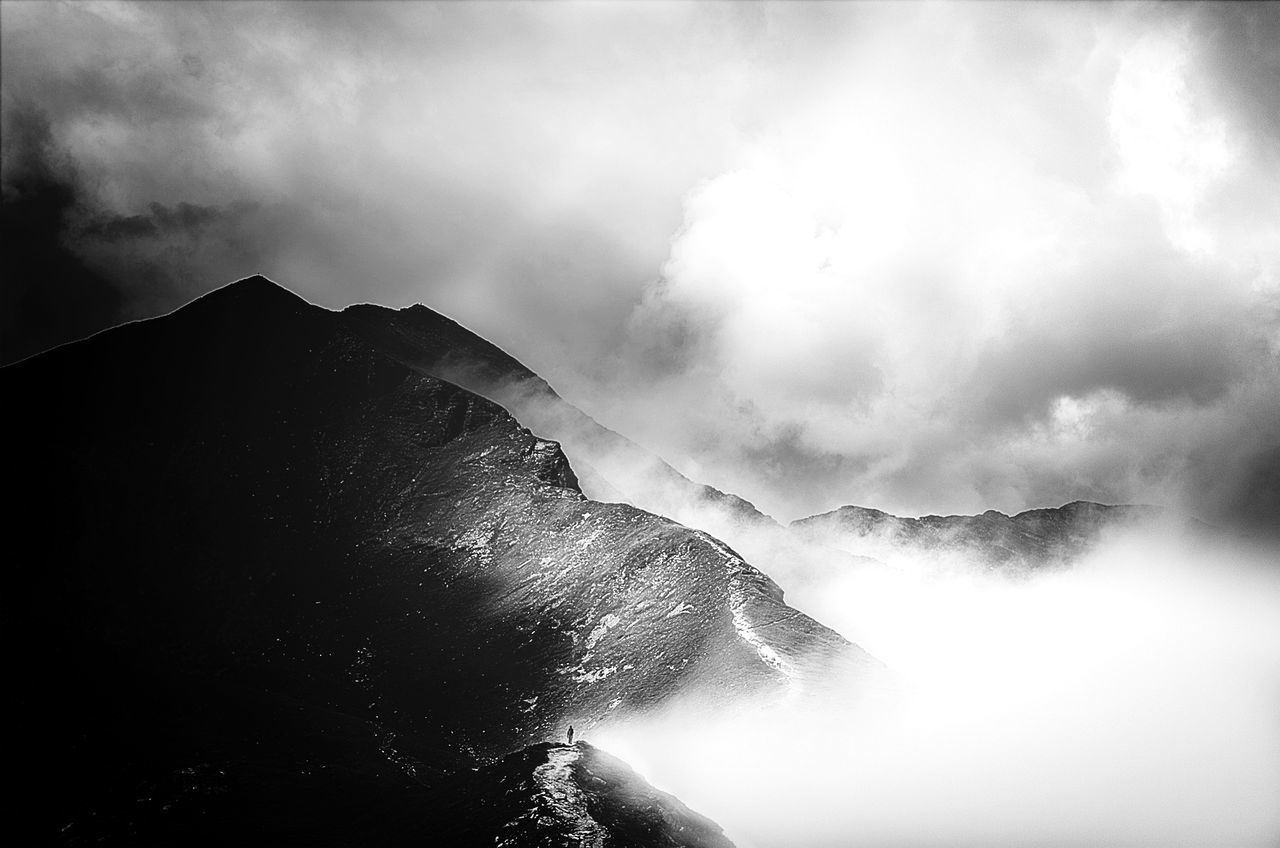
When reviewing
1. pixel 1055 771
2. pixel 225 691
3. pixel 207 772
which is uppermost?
pixel 1055 771

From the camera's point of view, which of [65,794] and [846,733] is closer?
[65,794]

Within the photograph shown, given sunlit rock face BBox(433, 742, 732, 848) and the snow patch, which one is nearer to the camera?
the snow patch

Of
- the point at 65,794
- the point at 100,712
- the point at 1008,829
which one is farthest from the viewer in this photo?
the point at 100,712

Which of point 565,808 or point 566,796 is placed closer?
point 565,808

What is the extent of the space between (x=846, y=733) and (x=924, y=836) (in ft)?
97.9

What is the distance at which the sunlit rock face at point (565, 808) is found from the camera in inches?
4688

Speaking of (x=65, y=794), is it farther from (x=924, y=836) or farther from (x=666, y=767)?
(x=924, y=836)

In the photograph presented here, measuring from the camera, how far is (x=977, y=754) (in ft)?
622

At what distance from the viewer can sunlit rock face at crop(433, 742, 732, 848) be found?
391ft

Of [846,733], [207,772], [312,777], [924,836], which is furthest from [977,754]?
[207,772]

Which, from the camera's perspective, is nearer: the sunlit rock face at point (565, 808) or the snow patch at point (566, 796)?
the snow patch at point (566, 796)

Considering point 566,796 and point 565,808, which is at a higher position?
Answer: point 566,796

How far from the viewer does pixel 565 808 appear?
123438 millimetres

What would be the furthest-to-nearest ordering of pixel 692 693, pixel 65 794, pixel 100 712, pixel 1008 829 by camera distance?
pixel 692 693
pixel 100 712
pixel 1008 829
pixel 65 794
